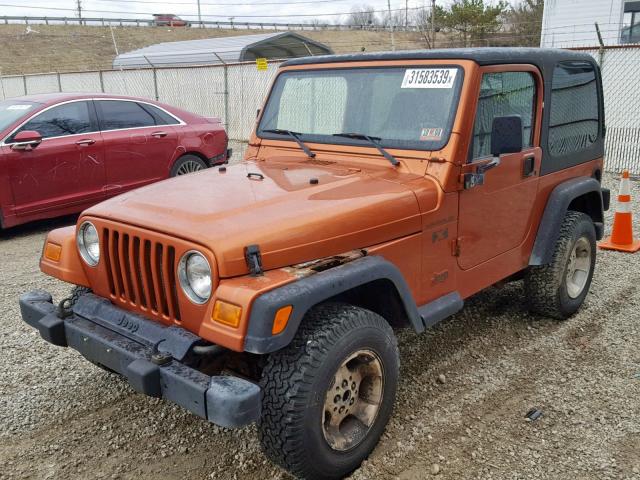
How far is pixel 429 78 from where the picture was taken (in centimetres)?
347

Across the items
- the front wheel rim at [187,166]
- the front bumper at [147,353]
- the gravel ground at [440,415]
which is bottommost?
the gravel ground at [440,415]

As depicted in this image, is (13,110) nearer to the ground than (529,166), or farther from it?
farther from it

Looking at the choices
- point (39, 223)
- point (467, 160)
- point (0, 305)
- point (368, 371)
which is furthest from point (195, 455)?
point (39, 223)

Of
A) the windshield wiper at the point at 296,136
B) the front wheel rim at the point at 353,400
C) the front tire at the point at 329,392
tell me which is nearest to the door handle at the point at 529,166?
the windshield wiper at the point at 296,136

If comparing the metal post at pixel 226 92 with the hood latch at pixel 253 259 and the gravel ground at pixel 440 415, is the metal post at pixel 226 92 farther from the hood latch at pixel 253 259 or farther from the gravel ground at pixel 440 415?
the hood latch at pixel 253 259

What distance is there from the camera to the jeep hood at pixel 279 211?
2.62 metres

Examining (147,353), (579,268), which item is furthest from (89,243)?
(579,268)

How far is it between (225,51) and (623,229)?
21.7 metres

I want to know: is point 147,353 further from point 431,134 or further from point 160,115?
point 160,115

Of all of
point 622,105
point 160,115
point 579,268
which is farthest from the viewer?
point 622,105

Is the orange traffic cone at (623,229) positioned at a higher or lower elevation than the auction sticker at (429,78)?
lower

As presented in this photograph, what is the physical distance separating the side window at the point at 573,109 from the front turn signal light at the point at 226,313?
2.77m

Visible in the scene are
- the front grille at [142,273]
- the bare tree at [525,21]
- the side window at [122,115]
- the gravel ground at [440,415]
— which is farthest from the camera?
the bare tree at [525,21]

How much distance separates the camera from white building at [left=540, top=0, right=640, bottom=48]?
21.3m
